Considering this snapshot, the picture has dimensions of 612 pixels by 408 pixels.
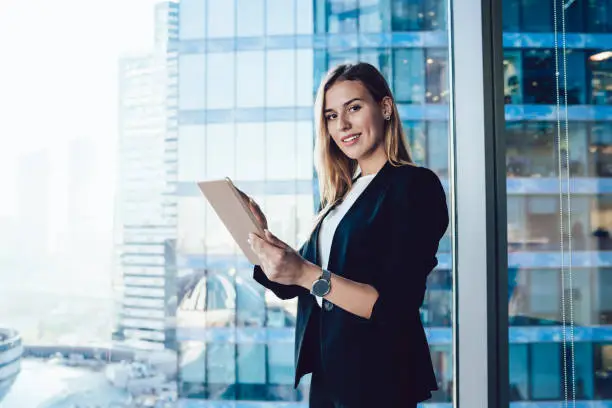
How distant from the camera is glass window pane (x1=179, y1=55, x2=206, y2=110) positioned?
6.75ft

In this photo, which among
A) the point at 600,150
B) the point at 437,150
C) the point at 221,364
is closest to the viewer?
the point at 600,150

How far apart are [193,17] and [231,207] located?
1139mm

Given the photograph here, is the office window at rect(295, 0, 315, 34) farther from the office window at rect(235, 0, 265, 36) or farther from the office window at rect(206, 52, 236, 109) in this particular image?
the office window at rect(206, 52, 236, 109)

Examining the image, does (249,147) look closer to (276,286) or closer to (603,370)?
(276,286)

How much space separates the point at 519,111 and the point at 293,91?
2.87ft

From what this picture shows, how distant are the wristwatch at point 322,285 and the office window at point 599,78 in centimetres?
116

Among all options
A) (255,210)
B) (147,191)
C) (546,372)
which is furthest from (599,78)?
(147,191)

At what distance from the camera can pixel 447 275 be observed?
2000 millimetres

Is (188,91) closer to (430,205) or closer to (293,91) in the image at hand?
(293,91)

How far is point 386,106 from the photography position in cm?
141

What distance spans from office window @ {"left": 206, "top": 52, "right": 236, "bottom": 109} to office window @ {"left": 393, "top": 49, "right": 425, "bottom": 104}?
0.67 meters

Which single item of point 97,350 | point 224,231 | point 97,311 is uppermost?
point 224,231

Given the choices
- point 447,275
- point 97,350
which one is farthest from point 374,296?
point 97,350

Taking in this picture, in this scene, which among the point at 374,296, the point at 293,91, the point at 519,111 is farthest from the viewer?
the point at 293,91
